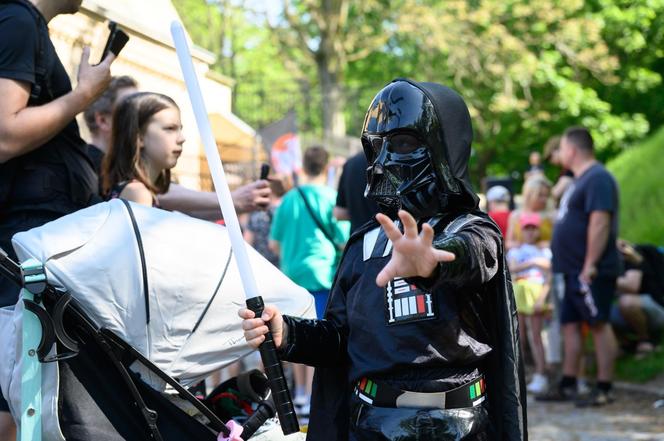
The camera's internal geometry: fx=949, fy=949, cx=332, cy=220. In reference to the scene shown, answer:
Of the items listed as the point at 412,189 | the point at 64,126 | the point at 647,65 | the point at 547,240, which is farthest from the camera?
A: the point at 647,65

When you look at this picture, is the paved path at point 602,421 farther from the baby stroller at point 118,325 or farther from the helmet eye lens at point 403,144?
the helmet eye lens at point 403,144

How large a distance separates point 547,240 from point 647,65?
16.6 m

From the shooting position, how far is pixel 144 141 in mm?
3680

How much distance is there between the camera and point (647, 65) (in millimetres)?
24109

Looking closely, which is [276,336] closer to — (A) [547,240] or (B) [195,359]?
(B) [195,359]

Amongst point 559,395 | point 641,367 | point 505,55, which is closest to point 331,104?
point 505,55

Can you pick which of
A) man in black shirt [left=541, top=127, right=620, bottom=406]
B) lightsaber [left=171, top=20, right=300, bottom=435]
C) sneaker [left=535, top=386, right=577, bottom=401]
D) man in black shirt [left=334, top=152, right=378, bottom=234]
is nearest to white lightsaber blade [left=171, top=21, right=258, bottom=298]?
lightsaber [left=171, top=20, right=300, bottom=435]

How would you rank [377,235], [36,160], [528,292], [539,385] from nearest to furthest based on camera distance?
[377,235]
[36,160]
[539,385]
[528,292]

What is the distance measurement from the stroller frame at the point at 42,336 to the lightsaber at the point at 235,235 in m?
0.38

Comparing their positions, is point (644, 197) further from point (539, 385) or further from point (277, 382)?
point (277, 382)

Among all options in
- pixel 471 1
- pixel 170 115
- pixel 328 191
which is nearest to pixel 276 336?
pixel 170 115

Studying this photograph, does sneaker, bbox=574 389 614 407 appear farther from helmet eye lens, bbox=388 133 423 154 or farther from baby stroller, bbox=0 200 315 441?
helmet eye lens, bbox=388 133 423 154

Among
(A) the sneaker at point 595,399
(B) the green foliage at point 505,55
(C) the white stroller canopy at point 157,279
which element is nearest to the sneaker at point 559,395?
(A) the sneaker at point 595,399

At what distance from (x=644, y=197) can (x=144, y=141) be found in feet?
35.4
